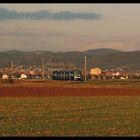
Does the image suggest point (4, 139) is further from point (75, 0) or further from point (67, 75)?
point (67, 75)

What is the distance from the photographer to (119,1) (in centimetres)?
246

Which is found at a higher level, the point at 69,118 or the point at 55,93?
the point at 69,118

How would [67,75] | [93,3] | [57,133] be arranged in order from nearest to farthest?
[93,3]
[57,133]
[67,75]

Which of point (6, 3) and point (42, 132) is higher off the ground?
point (6, 3)

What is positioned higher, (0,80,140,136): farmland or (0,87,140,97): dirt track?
(0,80,140,136): farmland

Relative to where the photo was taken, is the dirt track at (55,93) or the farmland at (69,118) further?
the dirt track at (55,93)

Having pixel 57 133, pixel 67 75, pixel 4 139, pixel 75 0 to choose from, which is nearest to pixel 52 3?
pixel 75 0

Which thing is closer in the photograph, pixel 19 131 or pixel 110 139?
pixel 110 139

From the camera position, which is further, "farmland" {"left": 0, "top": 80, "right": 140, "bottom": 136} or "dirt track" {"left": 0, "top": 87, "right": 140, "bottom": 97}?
"dirt track" {"left": 0, "top": 87, "right": 140, "bottom": 97}

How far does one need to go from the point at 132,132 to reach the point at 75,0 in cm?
1277

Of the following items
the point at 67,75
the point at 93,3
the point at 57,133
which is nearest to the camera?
the point at 93,3

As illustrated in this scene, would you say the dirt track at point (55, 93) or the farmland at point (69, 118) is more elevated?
the farmland at point (69, 118)

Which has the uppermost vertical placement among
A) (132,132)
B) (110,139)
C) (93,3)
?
(93,3)

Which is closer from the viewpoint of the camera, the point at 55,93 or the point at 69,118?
the point at 69,118
